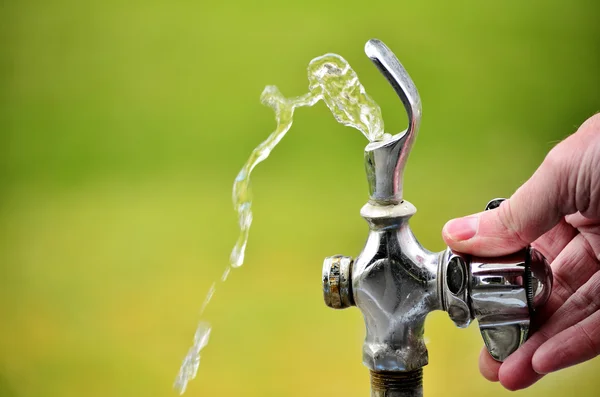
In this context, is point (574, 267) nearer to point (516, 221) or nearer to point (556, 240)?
point (556, 240)

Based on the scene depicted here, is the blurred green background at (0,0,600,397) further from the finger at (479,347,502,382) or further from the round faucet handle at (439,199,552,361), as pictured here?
A: the round faucet handle at (439,199,552,361)

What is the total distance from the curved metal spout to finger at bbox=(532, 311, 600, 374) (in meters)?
0.16

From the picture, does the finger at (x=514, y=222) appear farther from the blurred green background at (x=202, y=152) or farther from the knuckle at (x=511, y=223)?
the blurred green background at (x=202, y=152)

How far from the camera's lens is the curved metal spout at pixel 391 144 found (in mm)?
455

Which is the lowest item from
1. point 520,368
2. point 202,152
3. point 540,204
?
point 520,368

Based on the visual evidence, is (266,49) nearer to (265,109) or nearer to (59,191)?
(265,109)

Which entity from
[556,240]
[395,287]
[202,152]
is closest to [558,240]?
[556,240]

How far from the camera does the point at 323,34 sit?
1227 mm

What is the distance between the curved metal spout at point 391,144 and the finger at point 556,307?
172 mm

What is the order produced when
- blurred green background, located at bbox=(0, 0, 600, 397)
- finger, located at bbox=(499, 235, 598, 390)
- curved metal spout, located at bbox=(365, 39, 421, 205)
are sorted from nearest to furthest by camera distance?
curved metal spout, located at bbox=(365, 39, 421, 205) < finger, located at bbox=(499, 235, 598, 390) < blurred green background, located at bbox=(0, 0, 600, 397)

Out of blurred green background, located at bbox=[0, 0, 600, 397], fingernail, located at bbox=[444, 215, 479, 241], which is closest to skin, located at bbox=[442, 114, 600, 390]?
fingernail, located at bbox=[444, 215, 479, 241]

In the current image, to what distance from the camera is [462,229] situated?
504mm

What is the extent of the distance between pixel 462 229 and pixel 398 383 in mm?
106

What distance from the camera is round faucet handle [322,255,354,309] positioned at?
50 centimetres
